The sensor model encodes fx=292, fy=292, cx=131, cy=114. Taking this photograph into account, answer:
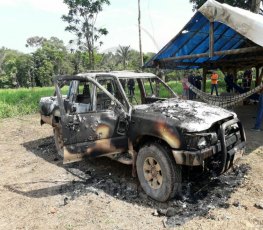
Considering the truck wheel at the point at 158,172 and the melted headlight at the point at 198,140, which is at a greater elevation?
the melted headlight at the point at 198,140

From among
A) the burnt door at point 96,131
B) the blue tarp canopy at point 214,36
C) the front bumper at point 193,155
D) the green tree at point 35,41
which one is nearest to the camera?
the front bumper at point 193,155

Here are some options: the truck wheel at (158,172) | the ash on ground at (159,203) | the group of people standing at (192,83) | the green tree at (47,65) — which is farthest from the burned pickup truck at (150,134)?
the green tree at (47,65)

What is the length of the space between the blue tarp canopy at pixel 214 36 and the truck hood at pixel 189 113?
11.5 feet

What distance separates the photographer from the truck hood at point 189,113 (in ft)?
13.8

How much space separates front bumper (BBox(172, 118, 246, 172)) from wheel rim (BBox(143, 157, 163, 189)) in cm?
48

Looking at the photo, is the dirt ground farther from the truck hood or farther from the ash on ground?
the truck hood

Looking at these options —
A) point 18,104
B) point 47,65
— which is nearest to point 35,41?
point 47,65

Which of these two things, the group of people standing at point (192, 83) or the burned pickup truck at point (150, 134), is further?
the group of people standing at point (192, 83)

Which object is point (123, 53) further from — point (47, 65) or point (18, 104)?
point (18, 104)

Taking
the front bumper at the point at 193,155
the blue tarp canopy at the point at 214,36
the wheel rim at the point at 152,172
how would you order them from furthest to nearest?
the blue tarp canopy at the point at 214,36 → the wheel rim at the point at 152,172 → the front bumper at the point at 193,155

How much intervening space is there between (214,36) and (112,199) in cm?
851

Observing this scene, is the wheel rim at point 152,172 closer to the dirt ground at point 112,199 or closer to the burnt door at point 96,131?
the dirt ground at point 112,199

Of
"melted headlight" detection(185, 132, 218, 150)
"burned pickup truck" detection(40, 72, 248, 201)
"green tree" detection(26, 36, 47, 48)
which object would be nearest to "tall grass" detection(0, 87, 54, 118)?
"burned pickup truck" detection(40, 72, 248, 201)

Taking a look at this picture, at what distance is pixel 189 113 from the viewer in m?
4.59
